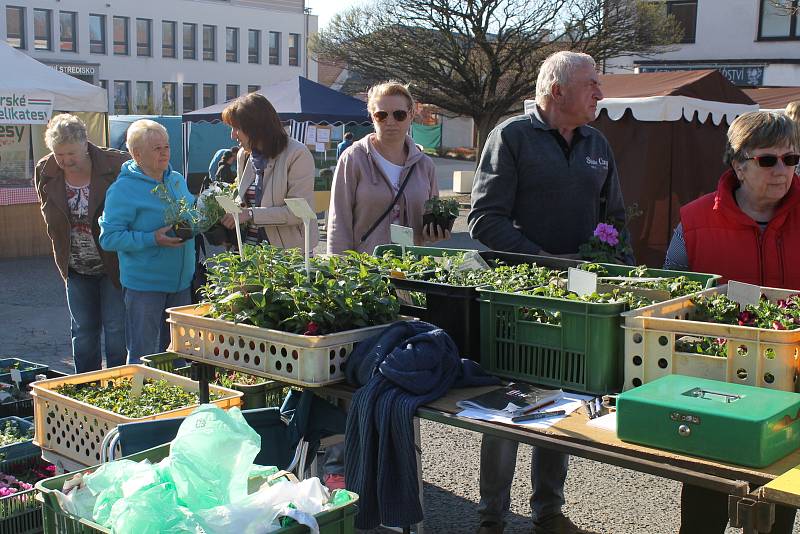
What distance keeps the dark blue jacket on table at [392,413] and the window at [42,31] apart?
49.8 m

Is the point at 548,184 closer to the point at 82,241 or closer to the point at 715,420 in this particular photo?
the point at 715,420

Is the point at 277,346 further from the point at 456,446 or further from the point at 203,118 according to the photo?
the point at 203,118

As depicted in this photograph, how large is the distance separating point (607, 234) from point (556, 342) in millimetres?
1116

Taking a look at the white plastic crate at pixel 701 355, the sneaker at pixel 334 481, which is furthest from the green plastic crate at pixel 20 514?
the white plastic crate at pixel 701 355

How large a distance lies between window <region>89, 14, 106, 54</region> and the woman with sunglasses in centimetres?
4945

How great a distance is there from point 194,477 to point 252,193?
3099 millimetres

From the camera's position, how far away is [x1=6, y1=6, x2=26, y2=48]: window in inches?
1839

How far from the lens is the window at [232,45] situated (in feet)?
185

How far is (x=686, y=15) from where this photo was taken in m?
27.5

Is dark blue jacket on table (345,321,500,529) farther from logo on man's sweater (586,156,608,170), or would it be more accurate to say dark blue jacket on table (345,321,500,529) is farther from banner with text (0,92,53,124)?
banner with text (0,92,53,124)

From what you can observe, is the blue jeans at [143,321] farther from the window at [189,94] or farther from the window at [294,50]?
the window at [294,50]

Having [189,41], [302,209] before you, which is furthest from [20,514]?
[189,41]

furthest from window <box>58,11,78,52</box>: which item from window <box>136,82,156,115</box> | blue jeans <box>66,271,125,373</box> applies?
blue jeans <box>66,271,125,373</box>

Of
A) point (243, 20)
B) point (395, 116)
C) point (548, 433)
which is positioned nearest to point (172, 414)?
point (548, 433)
